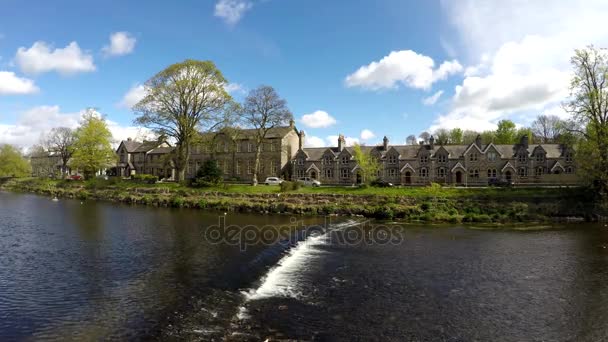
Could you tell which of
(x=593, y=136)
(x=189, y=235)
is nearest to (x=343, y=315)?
(x=189, y=235)

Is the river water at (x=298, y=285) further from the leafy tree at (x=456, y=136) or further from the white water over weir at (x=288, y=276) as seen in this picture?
the leafy tree at (x=456, y=136)

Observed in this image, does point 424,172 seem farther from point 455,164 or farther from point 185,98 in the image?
point 185,98

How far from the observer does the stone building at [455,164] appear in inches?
2351

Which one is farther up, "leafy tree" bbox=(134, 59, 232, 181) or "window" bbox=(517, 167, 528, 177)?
"leafy tree" bbox=(134, 59, 232, 181)

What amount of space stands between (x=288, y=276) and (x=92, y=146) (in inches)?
2318

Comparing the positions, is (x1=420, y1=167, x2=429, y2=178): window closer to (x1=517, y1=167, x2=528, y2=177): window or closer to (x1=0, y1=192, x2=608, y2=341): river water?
(x1=517, y1=167, x2=528, y2=177): window

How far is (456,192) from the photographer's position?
4347 centimetres

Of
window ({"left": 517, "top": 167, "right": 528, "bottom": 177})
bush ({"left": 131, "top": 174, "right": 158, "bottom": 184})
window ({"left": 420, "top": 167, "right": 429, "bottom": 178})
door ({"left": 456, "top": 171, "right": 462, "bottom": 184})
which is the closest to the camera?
bush ({"left": 131, "top": 174, "right": 158, "bottom": 184})

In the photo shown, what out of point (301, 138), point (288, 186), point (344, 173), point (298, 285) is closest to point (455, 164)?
point (344, 173)

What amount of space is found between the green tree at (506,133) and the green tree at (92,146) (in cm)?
8531

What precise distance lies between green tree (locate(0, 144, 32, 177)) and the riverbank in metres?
43.8

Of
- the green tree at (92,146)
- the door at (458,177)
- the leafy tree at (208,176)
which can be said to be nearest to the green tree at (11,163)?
the green tree at (92,146)

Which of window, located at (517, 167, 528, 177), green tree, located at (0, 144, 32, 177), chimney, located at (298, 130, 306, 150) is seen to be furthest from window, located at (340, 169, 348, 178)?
green tree, located at (0, 144, 32, 177)

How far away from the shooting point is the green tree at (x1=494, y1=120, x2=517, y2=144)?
88.0 meters
